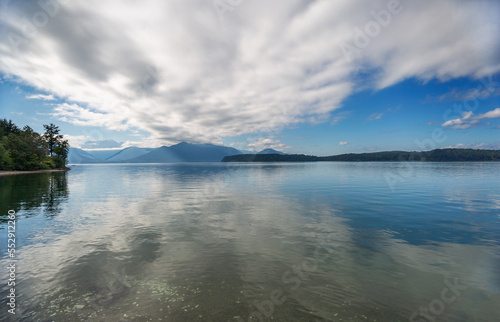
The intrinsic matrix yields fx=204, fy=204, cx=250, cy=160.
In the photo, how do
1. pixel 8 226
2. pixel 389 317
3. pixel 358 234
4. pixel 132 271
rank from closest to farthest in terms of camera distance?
pixel 389 317
pixel 132 271
pixel 358 234
pixel 8 226

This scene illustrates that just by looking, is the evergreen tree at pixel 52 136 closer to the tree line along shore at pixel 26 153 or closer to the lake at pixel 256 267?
the tree line along shore at pixel 26 153

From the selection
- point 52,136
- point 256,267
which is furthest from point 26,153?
point 256,267

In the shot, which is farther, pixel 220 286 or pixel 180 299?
pixel 220 286

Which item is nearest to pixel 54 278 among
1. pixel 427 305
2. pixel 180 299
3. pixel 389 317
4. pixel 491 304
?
pixel 180 299

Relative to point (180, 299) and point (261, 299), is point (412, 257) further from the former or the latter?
point (180, 299)

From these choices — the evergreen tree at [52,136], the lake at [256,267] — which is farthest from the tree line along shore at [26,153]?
the lake at [256,267]

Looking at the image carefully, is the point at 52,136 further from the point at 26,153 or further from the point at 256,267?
the point at 256,267

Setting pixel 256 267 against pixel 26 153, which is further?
pixel 26 153

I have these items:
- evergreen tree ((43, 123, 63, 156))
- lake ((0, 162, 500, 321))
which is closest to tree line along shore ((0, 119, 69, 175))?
evergreen tree ((43, 123, 63, 156))

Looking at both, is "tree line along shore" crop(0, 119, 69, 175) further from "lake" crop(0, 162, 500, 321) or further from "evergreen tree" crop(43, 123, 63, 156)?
"lake" crop(0, 162, 500, 321)

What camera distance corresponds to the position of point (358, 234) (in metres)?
19.2

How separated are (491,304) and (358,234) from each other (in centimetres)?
967

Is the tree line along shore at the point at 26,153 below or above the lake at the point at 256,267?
above

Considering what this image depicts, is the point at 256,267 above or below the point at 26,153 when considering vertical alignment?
below
